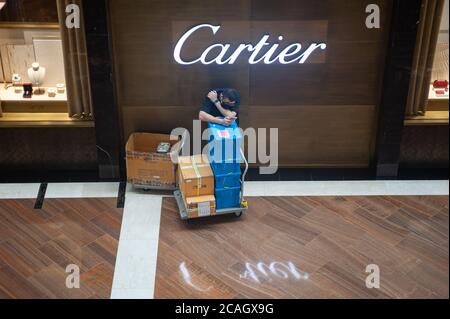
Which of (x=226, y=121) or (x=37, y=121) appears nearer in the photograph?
(x=226, y=121)

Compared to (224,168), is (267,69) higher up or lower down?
higher up

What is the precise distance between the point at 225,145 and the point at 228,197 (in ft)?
2.20

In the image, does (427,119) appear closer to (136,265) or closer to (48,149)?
(136,265)

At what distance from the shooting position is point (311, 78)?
7.64 m

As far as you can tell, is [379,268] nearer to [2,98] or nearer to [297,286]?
[297,286]

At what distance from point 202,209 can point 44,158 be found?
8.37ft

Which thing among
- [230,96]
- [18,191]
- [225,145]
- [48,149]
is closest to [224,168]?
[225,145]

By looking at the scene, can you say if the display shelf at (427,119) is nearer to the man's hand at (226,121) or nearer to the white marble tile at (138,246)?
the man's hand at (226,121)

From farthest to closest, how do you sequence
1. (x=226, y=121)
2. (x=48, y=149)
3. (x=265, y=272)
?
(x=48, y=149) → (x=226, y=121) → (x=265, y=272)

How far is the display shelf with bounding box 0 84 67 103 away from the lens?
7730 mm

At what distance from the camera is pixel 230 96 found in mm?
7133

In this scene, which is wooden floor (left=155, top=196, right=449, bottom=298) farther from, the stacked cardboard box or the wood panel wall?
the wood panel wall

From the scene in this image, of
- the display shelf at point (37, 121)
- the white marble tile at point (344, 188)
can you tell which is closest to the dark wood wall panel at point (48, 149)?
the display shelf at point (37, 121)

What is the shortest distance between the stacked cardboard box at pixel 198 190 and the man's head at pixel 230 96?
0.83 meters
